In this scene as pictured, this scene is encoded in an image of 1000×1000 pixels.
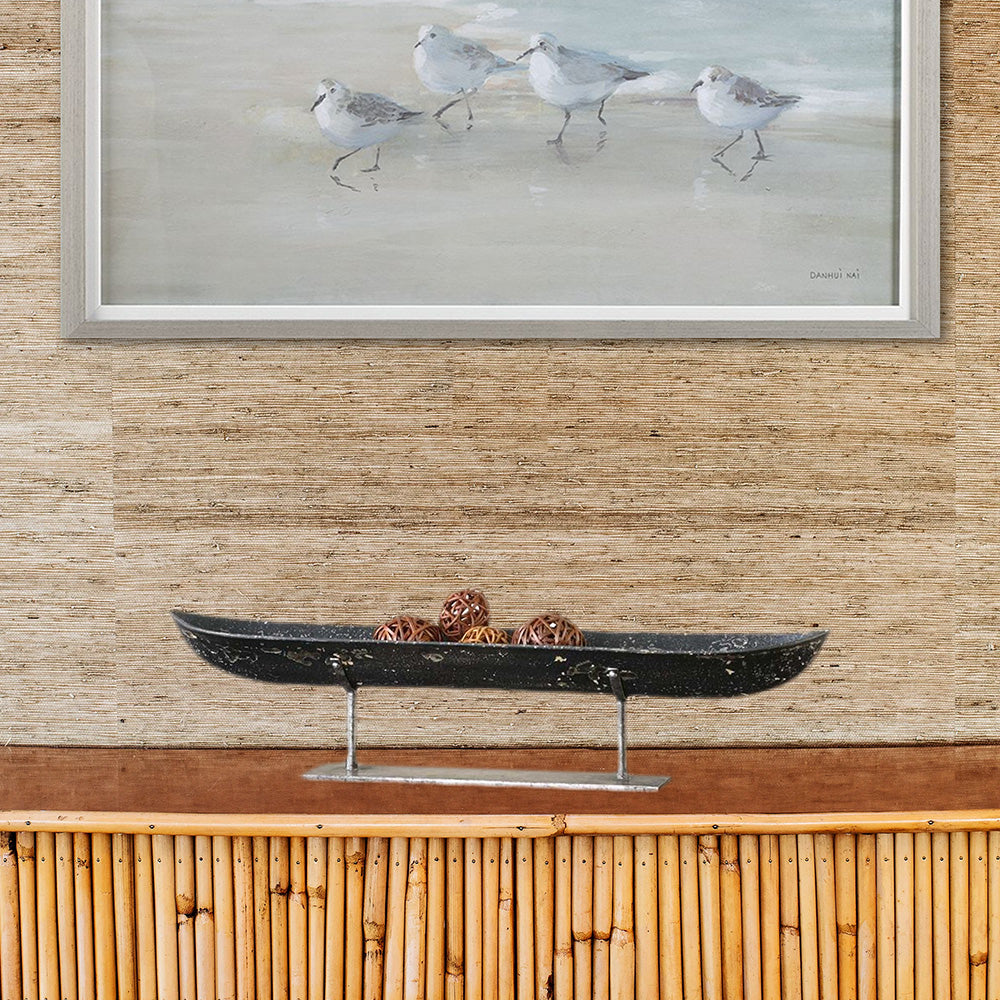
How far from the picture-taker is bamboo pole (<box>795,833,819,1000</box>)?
3.41 ft

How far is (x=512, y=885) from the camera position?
1036 mm

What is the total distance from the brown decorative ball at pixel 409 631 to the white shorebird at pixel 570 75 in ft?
2.38

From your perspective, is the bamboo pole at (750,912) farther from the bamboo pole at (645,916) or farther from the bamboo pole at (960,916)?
the bamboo pole at (960,916)

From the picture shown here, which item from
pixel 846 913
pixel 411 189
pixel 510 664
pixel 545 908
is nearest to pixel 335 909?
pixel 545 908

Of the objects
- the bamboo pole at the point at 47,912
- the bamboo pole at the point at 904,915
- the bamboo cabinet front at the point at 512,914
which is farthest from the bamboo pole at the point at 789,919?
the bamboo pole at the point at 47,912

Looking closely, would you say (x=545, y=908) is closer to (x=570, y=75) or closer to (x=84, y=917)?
(x=84, y=917)

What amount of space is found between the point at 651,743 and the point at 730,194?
0.79 meters

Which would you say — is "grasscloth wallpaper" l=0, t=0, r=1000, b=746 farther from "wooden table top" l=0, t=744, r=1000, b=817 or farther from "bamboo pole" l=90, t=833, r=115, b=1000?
"bamboo pole" l=90, t=833, r=115, b=1000

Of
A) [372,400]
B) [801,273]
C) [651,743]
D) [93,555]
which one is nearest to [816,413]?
[801,273]

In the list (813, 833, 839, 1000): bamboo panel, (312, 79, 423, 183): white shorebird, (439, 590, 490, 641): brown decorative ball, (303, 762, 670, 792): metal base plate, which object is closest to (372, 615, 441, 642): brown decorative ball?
(439, 590, 490, 641): brown decorative ball

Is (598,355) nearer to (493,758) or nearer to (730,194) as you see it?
(730,194)

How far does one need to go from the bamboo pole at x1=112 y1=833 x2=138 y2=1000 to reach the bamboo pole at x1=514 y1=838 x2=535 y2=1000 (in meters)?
0.43

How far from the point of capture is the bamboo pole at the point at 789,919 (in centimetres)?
104

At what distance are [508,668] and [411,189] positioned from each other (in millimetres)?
717
